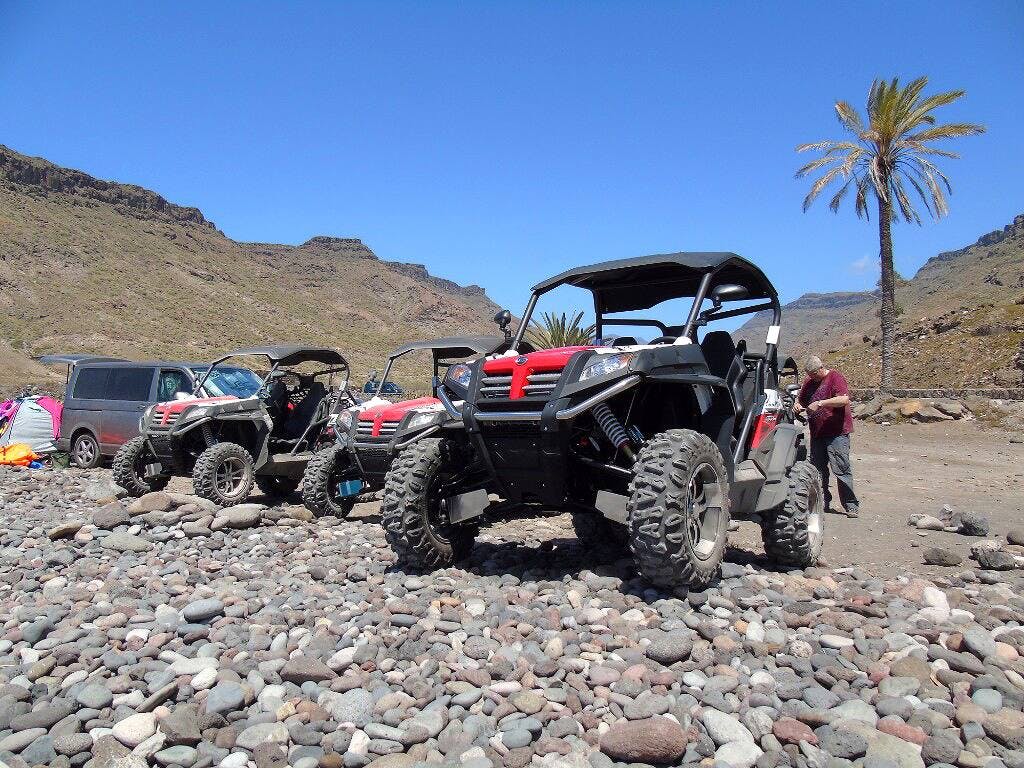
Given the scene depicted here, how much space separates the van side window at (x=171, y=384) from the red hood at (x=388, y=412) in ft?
20.0

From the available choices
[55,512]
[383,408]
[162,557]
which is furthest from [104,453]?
[162,557]

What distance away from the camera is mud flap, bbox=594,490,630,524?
4.60 metres

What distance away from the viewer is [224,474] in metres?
10.1

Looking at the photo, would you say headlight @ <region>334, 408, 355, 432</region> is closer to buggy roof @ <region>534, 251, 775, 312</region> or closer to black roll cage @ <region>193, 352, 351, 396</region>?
black roll cage @ <region>193, 352, 351, 396</region>

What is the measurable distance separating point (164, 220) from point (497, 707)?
10105cm

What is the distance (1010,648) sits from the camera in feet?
12.1

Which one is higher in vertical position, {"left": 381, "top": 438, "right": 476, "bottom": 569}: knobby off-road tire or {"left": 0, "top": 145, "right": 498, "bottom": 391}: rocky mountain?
{"left": 0, "top": 145, "right": 498, "bottom": 391}: rocky mountain

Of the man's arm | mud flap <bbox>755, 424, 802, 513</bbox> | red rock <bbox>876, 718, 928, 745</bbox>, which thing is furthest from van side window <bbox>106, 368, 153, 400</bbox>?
red rock <bbox>876, 718, 928, 745</bbox>

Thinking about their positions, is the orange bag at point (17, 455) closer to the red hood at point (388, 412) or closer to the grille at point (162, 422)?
the grille at point (162, 422)

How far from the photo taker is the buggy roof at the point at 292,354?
10648 millimetres

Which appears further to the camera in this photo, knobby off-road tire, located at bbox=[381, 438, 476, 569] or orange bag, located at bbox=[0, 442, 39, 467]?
orange bag, located at bbox=[0, 442, 39, 467]

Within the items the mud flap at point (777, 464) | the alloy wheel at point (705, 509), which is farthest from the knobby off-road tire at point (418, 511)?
the mud flap at point (777, 464)

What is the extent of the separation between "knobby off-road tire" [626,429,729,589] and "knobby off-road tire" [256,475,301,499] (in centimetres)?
767

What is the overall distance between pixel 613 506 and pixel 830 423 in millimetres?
5803
